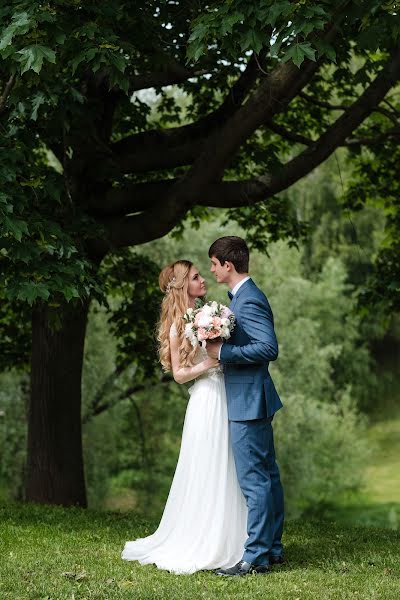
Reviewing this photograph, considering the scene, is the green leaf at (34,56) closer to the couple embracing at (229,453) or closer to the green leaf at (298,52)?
the green leaf at (298,52)

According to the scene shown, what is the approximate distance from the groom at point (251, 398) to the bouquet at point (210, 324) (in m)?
0.13

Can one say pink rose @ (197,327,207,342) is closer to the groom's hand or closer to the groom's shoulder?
the groom's hand

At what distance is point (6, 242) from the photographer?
827cm

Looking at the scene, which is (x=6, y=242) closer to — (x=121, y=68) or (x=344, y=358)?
(x=121, y=68)

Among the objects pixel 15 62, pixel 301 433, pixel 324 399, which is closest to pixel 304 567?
pixel 15 62

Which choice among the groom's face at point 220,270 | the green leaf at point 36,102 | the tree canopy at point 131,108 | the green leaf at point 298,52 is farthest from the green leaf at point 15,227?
the green leaf at point 298,52

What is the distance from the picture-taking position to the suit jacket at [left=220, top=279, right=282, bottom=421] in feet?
21.5

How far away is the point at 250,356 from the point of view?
258 inches

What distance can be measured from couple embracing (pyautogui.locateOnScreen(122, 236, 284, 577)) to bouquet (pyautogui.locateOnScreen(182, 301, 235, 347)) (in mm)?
124

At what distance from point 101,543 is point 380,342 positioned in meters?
26.0

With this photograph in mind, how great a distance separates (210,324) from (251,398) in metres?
0.62

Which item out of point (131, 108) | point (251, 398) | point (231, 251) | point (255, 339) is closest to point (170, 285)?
point (231, 251)

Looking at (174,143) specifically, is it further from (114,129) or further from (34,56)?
(34,56)

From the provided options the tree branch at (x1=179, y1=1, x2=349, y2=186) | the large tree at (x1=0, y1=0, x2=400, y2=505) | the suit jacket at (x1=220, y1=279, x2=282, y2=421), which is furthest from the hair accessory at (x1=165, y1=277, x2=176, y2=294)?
the tree branch at (x1=179, y1=1, x2=349, y2=186)
